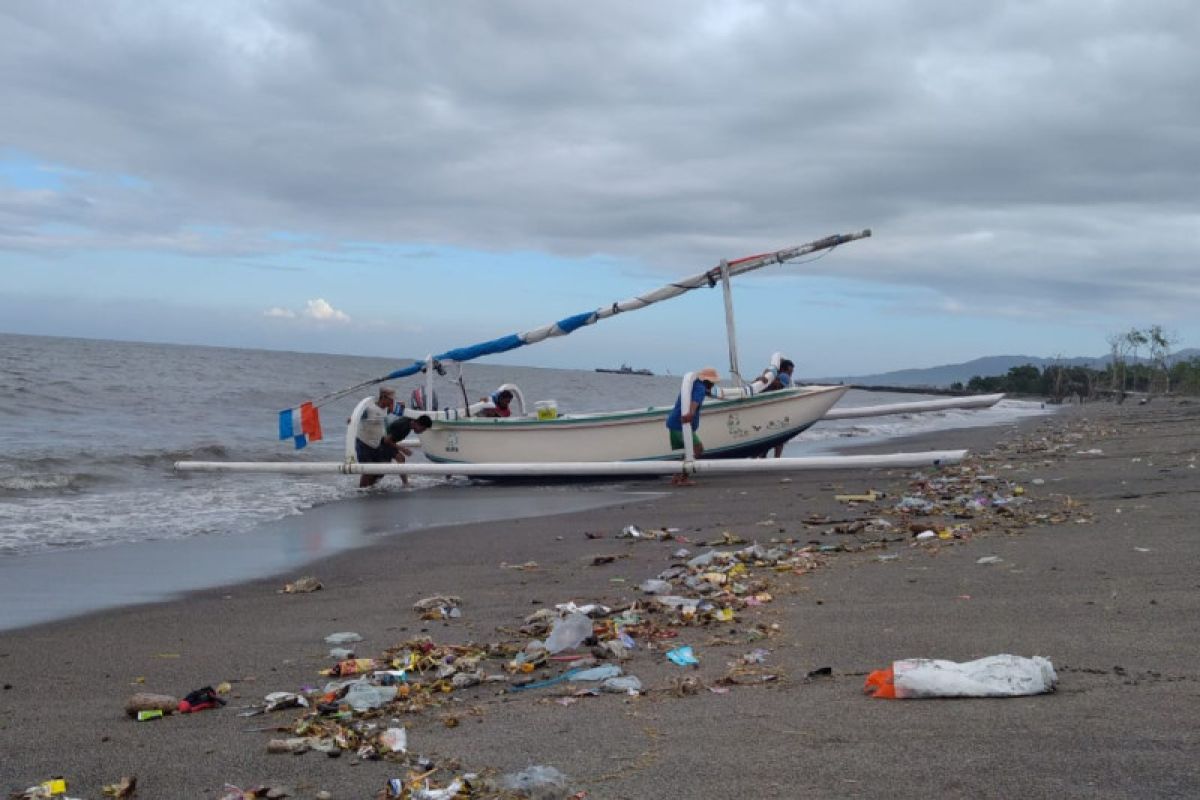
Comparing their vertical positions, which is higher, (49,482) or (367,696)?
(49,482)

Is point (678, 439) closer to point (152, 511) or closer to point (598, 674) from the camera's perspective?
point (152, 511)

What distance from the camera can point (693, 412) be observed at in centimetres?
1450

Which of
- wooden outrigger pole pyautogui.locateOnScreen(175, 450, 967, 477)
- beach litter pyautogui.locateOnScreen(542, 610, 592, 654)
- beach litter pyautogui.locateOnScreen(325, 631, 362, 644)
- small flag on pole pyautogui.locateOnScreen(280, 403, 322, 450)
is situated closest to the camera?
beach litter pyautogui.locateOnScreen(542, 610, 592, 654)

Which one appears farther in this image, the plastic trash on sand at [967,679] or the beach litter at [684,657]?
the beach litter at [684,657]

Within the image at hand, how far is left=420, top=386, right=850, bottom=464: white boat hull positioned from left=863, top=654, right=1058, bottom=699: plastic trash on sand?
38.0 feet

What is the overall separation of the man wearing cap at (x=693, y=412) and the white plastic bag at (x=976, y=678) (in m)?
10.6

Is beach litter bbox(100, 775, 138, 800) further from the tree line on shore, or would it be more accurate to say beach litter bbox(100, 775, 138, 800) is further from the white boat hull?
the tree line on shore

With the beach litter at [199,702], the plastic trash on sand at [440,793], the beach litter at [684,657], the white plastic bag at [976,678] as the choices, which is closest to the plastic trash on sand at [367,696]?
the beach litter at [199,702]

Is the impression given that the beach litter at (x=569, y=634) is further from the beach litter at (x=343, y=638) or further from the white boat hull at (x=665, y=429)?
the white boat hull at (x=665, y=429)

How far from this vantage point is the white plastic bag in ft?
12.2

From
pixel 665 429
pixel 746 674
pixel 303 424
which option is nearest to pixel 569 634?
pixel 746 674

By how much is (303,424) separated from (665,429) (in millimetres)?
6097

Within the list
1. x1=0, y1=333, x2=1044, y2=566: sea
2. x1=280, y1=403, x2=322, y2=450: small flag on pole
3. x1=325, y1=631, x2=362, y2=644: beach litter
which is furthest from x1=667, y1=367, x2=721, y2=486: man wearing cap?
x1=325, y1=631, x2=362, y2=644: beach litter

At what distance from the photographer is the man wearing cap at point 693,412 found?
14.5 meters
